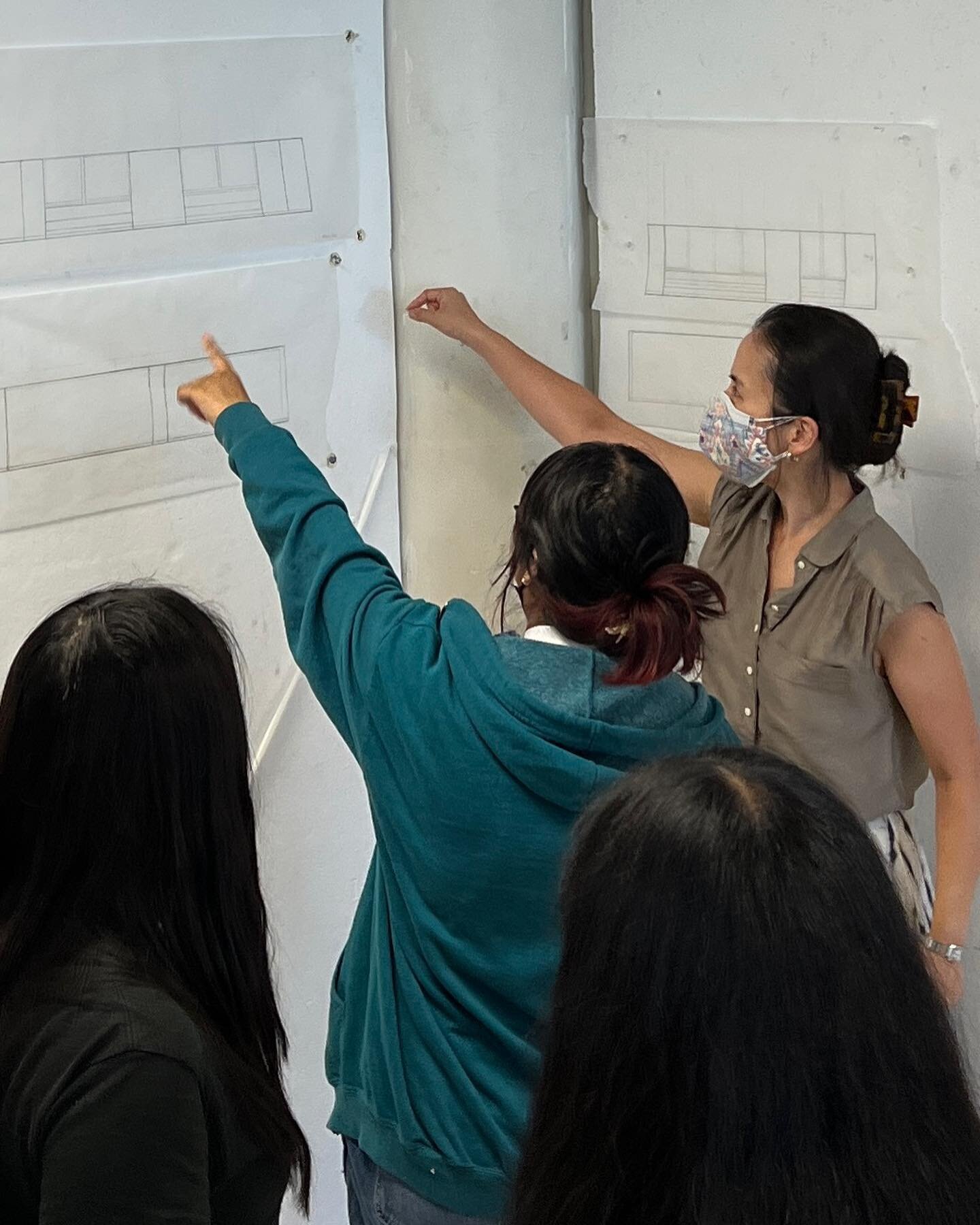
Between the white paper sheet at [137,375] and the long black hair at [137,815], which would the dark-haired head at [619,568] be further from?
the white paper sheet at [137,375]

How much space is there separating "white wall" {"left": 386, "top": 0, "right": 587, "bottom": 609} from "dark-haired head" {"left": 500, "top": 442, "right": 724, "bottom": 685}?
896 mm

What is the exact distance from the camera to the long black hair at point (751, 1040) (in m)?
0.69

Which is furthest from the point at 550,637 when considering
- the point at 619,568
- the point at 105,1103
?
the point at 105,1103

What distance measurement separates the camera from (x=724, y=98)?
1.99 metres

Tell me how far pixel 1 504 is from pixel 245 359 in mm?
385

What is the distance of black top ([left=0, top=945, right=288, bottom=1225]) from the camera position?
0.90m

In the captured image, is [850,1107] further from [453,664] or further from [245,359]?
[245,359]

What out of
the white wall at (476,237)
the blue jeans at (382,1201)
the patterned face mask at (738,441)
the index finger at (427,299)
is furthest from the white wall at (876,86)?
the blue jeans at (382,1201)

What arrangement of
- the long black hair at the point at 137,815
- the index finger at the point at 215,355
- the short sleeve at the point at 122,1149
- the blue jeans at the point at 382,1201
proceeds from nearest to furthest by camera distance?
the short sleeve at the point at 122,1149
the long black hair at the point at 137,815
the blue jeans at the point at 382,1201
the index finger at the point at 215,355

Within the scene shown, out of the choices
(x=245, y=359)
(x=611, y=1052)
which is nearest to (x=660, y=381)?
(x=245, y=359)

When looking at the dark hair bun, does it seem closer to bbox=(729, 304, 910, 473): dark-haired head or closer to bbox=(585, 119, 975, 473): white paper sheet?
bbox=(729, 304, 910, 473): dark-haired head

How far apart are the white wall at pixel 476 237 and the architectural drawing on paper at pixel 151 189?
218 mm

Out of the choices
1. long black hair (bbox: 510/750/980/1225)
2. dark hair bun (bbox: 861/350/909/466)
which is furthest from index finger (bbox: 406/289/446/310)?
long black hair (bbox: 510/750/980/1225)

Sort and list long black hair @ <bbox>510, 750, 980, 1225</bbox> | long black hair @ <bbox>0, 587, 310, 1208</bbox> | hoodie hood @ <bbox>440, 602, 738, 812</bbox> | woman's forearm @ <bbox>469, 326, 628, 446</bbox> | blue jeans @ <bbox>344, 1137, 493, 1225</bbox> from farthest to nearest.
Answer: woman's forearm @ <bbox>469, 326, 628, 446</bbox>, blue jeans @ <bbox>344, 1137, 493, 1225</bbox>, hoodie hood @ <bbox>440, 602, 738, 812</bbox>, long black hair @ <bbox>0, 587, 310, 1208</bbox>, long black hair @ <bbox>510, 750, 980, 1225</bbox>
